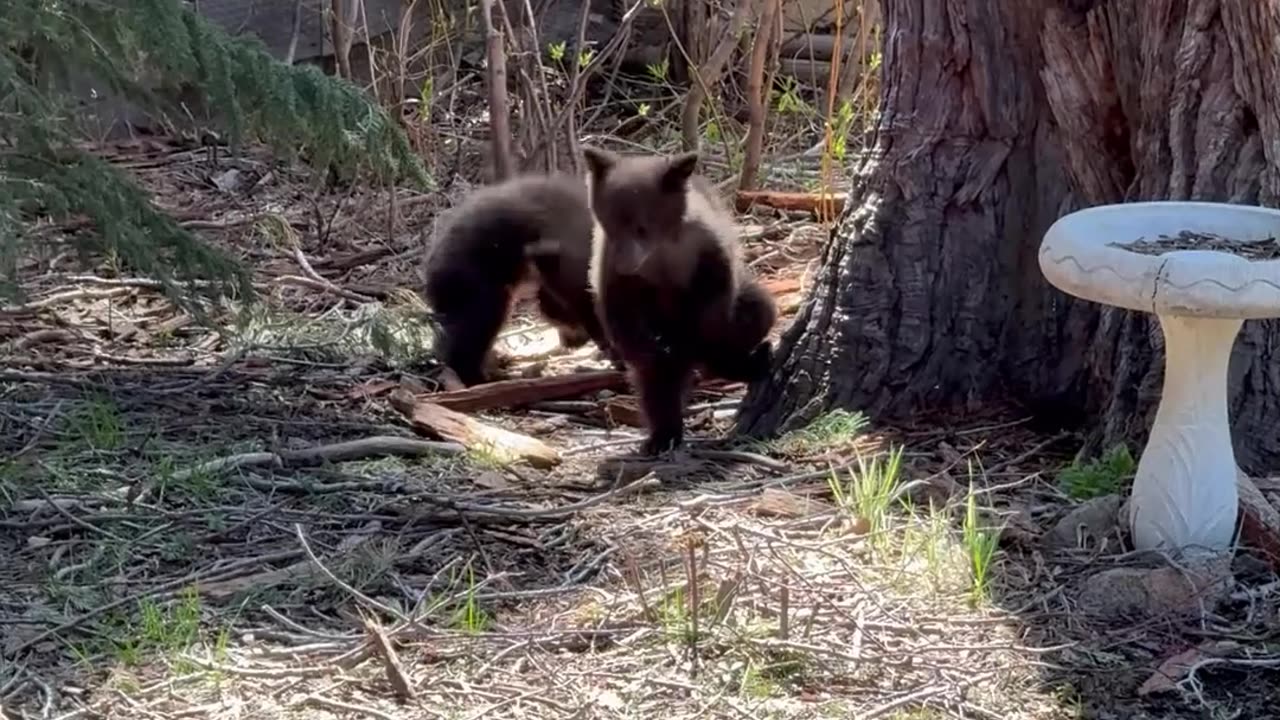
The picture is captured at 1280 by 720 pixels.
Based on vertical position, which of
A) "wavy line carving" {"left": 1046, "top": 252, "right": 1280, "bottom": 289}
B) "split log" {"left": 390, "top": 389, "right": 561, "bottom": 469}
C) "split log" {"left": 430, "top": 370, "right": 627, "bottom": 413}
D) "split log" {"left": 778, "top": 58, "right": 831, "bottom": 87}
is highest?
"wavy line carving" {"left": 1046, "top": 252, "right": 1280, "bottom": 289}

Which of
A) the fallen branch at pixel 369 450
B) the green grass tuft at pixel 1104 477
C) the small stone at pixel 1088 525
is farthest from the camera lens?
the fallen branch at pixel 369 450

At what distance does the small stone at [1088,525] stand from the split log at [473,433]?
1614mm

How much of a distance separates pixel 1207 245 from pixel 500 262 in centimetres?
312

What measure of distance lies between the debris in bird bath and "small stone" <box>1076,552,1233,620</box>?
0.71 meters

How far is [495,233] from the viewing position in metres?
6.41

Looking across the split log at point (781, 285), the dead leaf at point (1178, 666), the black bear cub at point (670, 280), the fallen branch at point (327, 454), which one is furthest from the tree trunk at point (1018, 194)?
the split log at point (781, 285)

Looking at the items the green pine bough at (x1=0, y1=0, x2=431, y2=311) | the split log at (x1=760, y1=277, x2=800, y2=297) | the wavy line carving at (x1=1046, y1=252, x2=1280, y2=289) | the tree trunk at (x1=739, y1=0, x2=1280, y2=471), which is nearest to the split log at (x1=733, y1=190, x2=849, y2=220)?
the split log at (x1=760, y1=277, x2=800, y2=297)

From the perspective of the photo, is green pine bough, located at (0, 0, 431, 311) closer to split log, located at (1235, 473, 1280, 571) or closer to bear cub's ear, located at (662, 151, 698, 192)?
bear cub's ear, located at (662, 151, 698, 192)

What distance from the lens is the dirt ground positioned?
354 centimetres

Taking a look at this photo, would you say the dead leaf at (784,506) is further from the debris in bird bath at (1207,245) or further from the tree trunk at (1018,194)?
the debris in bird bath at (1207,245)

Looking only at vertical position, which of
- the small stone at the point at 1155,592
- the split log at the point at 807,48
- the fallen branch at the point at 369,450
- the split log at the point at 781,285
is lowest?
the fallen branch at the point at 369,450

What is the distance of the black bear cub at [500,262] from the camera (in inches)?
249

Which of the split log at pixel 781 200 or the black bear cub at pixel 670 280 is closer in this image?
the black bear cub at pixel 670 280

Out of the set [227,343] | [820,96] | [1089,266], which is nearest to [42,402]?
[227,343]
